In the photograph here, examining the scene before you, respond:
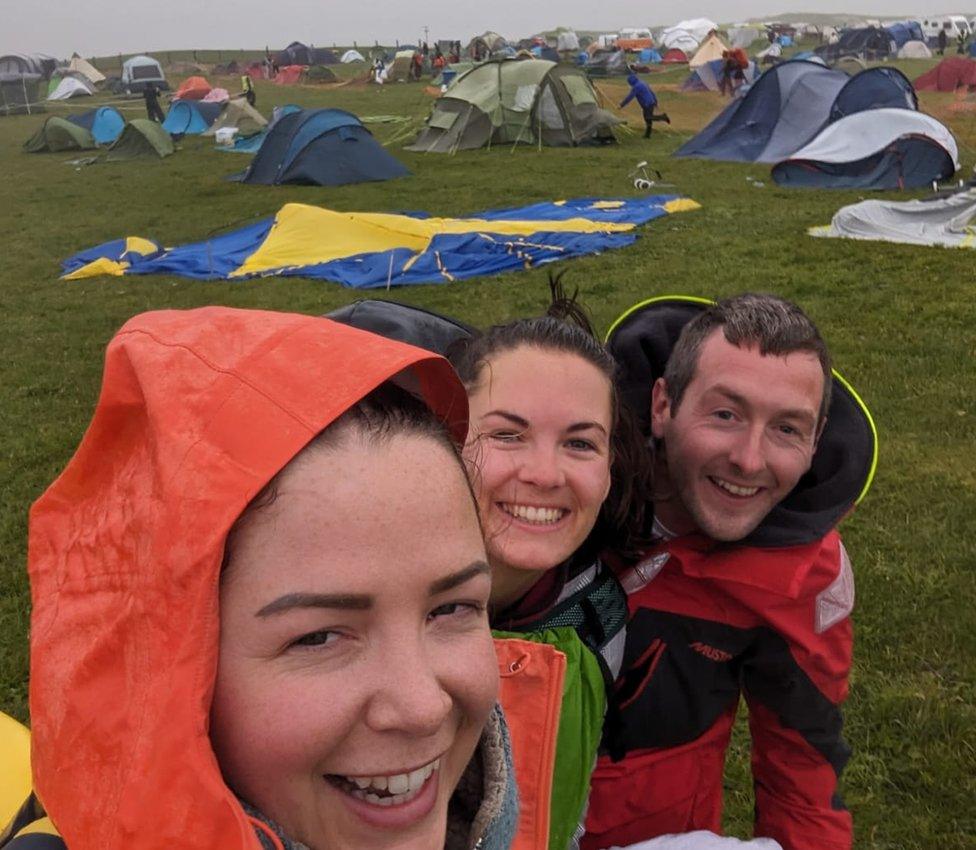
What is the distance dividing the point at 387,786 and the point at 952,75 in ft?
97.7

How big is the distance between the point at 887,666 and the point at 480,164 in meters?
14.4

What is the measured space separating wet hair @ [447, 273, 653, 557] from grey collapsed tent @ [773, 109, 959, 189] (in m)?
Answer: 12.1

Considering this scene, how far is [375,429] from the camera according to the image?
1.08 meters

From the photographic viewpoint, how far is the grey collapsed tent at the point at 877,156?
1239cm

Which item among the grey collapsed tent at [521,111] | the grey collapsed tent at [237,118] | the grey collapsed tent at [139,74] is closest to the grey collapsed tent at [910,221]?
the grey collapsed tent at [521,111]

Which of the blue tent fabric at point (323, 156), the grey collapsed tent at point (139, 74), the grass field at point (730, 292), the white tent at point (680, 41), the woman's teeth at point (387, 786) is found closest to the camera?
the woman's teeth at point (387, 786)

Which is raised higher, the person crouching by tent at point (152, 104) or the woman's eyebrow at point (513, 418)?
the person crouching by tent at point (152, 104)

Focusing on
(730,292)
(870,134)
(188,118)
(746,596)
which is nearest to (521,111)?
(870,134)

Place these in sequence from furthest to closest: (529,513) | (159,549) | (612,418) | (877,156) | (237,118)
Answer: (237,118), (877,156), (612,418), (529,513), (159,549)

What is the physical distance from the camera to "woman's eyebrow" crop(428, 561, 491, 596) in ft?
3.48

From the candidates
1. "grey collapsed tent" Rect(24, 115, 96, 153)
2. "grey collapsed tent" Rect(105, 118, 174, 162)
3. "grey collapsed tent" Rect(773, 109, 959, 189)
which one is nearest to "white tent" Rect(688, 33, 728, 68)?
"grey collapsed tent" Rect(105, 118, 174, 162)

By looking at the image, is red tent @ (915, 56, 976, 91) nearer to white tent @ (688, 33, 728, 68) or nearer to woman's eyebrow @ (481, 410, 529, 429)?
white tent @ (688, 33, 728, 68)

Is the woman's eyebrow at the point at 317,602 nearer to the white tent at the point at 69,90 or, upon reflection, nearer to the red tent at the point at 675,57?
the white tent at the point at 69,90

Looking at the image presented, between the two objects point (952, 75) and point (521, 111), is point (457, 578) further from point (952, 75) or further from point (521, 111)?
point (952, 75)
